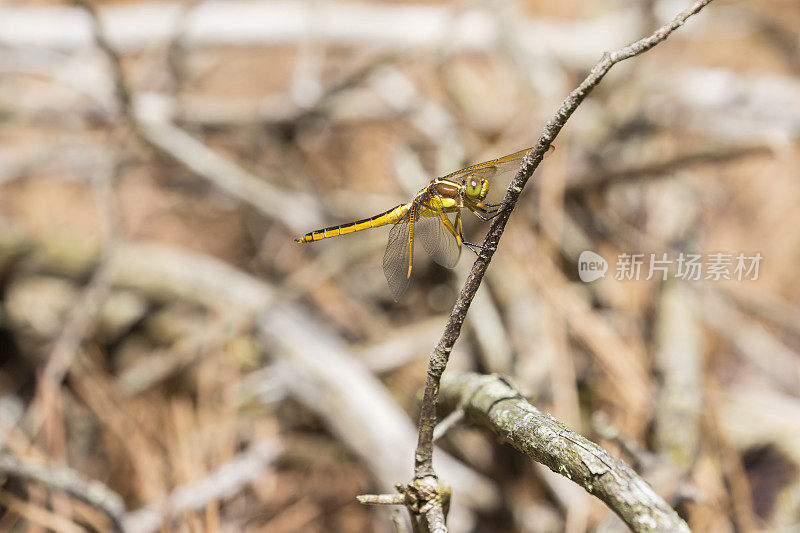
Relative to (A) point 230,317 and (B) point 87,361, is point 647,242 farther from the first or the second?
(B) point 87,361

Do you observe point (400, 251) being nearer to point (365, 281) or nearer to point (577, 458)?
point (577, 458)

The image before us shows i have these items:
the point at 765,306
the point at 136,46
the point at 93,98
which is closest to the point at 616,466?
the point at 765,306

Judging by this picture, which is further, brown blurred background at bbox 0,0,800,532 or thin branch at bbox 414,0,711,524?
brown blurred background at bbox 0,0,800,532

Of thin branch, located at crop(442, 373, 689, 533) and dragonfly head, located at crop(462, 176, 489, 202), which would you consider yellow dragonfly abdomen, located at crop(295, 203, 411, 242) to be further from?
thin branch, located at crop(442, 373, 689, 533)

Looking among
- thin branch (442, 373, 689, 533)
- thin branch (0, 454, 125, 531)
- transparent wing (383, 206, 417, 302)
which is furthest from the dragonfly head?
thin branch (0, 454, 125, 531)

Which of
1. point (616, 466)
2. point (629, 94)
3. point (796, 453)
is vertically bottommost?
point (616, 466)

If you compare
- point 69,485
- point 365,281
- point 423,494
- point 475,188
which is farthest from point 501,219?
point 365,281

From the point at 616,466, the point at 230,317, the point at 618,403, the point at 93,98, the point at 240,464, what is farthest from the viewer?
the point at 93,98
